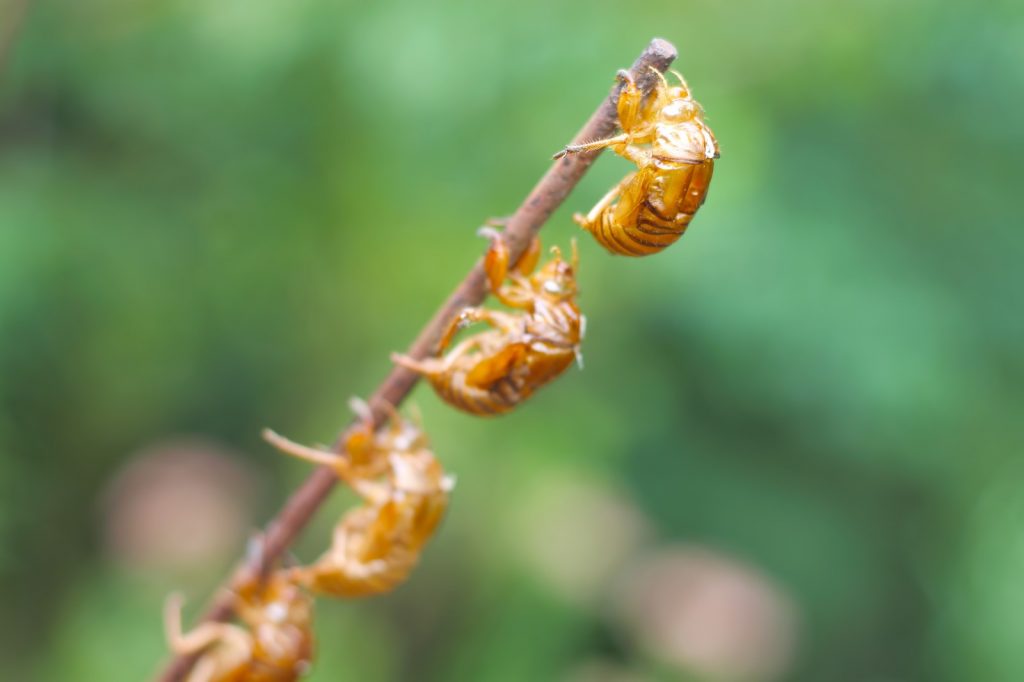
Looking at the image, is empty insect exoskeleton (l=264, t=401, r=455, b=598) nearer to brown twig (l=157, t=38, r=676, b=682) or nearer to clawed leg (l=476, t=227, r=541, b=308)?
brown twig (l=157, t=38, r=676, b=682)

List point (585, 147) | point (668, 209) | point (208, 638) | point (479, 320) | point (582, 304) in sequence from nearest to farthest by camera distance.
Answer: point (585, 147), point (668, 209), point (479, 320), point (208, 638), point (582, 304)

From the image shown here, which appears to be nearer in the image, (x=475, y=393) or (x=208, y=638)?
(x=475, y=393)

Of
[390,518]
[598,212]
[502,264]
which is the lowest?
[390,518]

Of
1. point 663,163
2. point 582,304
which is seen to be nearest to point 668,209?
point 663,163

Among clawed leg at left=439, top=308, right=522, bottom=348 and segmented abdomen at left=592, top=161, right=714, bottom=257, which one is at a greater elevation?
segmented abdomen at left=592, top=161, right=714, bottom=257

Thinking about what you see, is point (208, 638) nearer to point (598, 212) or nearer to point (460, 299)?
point (460, 299)

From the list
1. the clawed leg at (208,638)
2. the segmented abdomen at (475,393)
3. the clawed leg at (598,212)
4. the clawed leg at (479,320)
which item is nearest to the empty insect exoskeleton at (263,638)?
the clawed leg at (208,638)

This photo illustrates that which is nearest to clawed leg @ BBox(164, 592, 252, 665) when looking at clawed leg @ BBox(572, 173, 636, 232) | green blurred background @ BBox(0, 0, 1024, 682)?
clawed leg @ BBox(572, 173, 636, 232)
